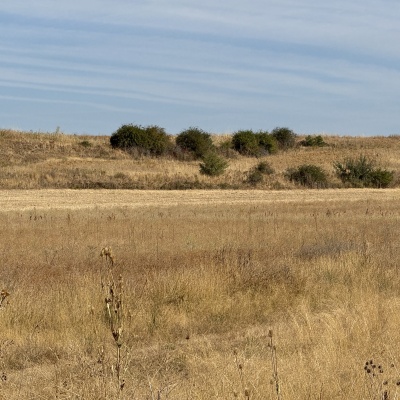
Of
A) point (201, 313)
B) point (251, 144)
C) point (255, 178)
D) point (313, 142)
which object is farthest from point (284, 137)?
point (201, 313)

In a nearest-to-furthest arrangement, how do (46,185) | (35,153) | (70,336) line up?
1. (70,336)
2. (46,185)
3. (35,153)

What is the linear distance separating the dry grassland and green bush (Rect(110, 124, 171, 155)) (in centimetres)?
4544

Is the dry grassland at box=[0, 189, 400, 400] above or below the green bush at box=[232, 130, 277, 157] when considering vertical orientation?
below

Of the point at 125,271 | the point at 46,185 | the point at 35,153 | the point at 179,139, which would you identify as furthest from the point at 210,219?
the point at 179,139

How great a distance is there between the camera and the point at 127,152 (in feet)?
211

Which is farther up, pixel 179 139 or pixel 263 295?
pixel 179 139

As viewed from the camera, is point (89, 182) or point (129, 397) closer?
point (129, 397)

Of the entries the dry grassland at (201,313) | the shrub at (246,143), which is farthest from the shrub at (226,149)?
the dry grassland at (201,313)

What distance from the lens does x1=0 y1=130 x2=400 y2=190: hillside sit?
47.1 metres

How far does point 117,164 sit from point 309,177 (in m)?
13.6

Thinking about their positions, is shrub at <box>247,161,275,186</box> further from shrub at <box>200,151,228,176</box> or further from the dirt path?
the dirt path

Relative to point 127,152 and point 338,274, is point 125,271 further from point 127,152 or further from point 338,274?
point 127,152

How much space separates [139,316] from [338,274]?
3.95 m

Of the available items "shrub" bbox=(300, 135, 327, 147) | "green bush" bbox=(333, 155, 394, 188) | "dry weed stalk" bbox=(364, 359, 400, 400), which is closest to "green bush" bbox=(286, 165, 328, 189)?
"green bush" bbox=(333, 155, 394, 188)
